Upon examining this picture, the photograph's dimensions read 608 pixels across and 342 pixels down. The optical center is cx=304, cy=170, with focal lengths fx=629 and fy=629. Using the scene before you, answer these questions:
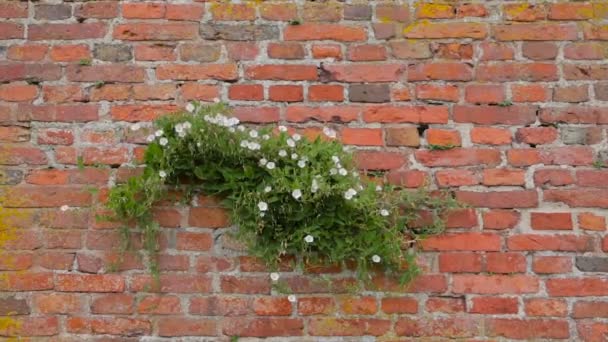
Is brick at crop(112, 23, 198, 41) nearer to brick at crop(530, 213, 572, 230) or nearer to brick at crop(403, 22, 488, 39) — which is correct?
brick at crop(403, 22, 488, 39)

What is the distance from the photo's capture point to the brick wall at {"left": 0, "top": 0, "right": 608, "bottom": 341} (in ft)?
7.50

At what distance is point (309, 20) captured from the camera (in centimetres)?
247

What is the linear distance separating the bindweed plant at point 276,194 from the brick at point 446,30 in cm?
56

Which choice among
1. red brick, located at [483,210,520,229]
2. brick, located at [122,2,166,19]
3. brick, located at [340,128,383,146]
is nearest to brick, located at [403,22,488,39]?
brick, located at [340,128,383,146]

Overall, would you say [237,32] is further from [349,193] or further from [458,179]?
[458,179]

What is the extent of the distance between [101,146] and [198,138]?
1.42ft

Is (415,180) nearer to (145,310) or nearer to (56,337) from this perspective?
(145,310)

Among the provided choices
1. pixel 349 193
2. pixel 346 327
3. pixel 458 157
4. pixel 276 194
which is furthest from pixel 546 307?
pixel 276 194

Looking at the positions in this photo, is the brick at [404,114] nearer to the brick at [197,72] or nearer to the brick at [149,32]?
the brick at [197,72]

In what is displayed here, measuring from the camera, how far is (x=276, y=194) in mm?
2211

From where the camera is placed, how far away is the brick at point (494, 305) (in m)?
2.29

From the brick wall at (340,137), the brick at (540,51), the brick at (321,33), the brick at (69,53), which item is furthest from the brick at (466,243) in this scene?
the brick at (69,53)

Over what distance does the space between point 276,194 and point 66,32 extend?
1061 mm

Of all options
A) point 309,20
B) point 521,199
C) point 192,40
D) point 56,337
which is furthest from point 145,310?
point 521,199
